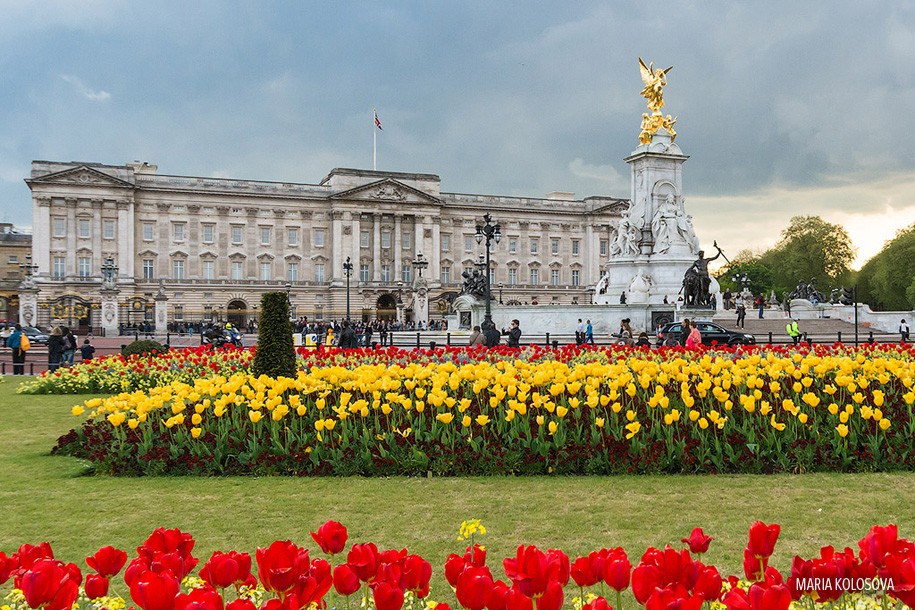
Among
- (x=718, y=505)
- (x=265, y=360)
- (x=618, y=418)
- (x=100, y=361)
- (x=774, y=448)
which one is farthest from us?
(x=100, y=361)

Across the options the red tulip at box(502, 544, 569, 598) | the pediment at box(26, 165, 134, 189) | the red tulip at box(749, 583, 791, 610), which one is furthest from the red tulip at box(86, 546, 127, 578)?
the pediment at box(26, 165, 134, 189)

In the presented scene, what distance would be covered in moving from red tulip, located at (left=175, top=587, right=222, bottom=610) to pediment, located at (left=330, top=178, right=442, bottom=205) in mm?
83103

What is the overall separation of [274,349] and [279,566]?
32.8 feet

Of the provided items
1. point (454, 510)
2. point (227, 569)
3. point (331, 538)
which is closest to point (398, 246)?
point (454, 510)

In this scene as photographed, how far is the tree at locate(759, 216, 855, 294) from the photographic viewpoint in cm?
8912

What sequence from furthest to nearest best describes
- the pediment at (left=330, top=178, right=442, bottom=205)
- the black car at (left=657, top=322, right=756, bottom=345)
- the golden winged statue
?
1. the pediment at (left=330, top=178, right=442, bottom=205)
2. the golden winged statue
3. the black car at (left=657, top=322, right=756, bottom=345)

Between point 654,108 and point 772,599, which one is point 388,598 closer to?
point 772,599

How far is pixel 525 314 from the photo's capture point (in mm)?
39531

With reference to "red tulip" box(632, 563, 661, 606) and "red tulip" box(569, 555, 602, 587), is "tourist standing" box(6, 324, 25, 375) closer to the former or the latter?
"red tulip" box(569, 555, 602, 587)

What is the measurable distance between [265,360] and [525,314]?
27751mm

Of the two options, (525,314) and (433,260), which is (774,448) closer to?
(525,314)

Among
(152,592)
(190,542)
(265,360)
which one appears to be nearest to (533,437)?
(265,360)

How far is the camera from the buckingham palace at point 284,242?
75938 mm

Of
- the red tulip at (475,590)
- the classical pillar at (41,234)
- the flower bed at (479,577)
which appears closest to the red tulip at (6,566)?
the flower bed at (479,577)
